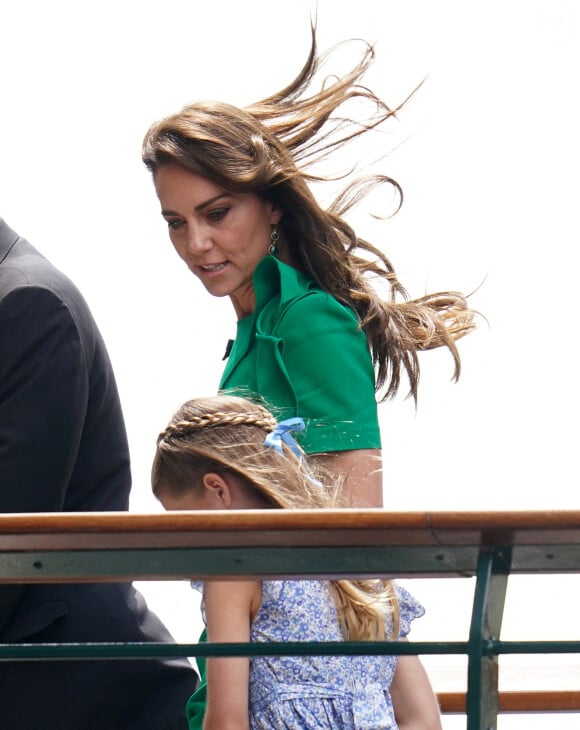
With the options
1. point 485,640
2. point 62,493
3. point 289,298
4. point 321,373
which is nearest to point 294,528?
point 485,640

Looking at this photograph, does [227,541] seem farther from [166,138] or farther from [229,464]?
[166,138]

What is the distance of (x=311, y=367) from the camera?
230 cm

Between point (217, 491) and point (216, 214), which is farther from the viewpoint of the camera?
point (216, 214)

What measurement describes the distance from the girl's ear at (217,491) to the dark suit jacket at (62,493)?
151mm

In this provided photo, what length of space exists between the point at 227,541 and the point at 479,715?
0.26 m

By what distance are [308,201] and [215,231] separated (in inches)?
7.9

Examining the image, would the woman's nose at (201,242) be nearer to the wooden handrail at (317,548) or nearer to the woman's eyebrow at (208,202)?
the woman's eyebrow at (208,202)

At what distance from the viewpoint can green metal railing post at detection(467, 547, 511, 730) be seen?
1.18 meters

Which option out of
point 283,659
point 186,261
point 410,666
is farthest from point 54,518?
point 186,261

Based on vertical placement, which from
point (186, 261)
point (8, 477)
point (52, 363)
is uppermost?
point (186, 261)

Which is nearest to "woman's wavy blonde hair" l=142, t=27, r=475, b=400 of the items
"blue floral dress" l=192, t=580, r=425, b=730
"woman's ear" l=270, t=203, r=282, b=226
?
"woman's ear" l=270, t=203, r=282, b=226

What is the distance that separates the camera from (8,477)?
5.98ft

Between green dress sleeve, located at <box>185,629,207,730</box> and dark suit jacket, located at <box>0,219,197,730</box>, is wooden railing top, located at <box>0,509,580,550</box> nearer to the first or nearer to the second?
dark suit jacket, located at <box>0,219,197,730</box>

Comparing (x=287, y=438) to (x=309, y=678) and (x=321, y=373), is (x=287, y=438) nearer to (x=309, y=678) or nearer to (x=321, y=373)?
(x=321, y=373)
